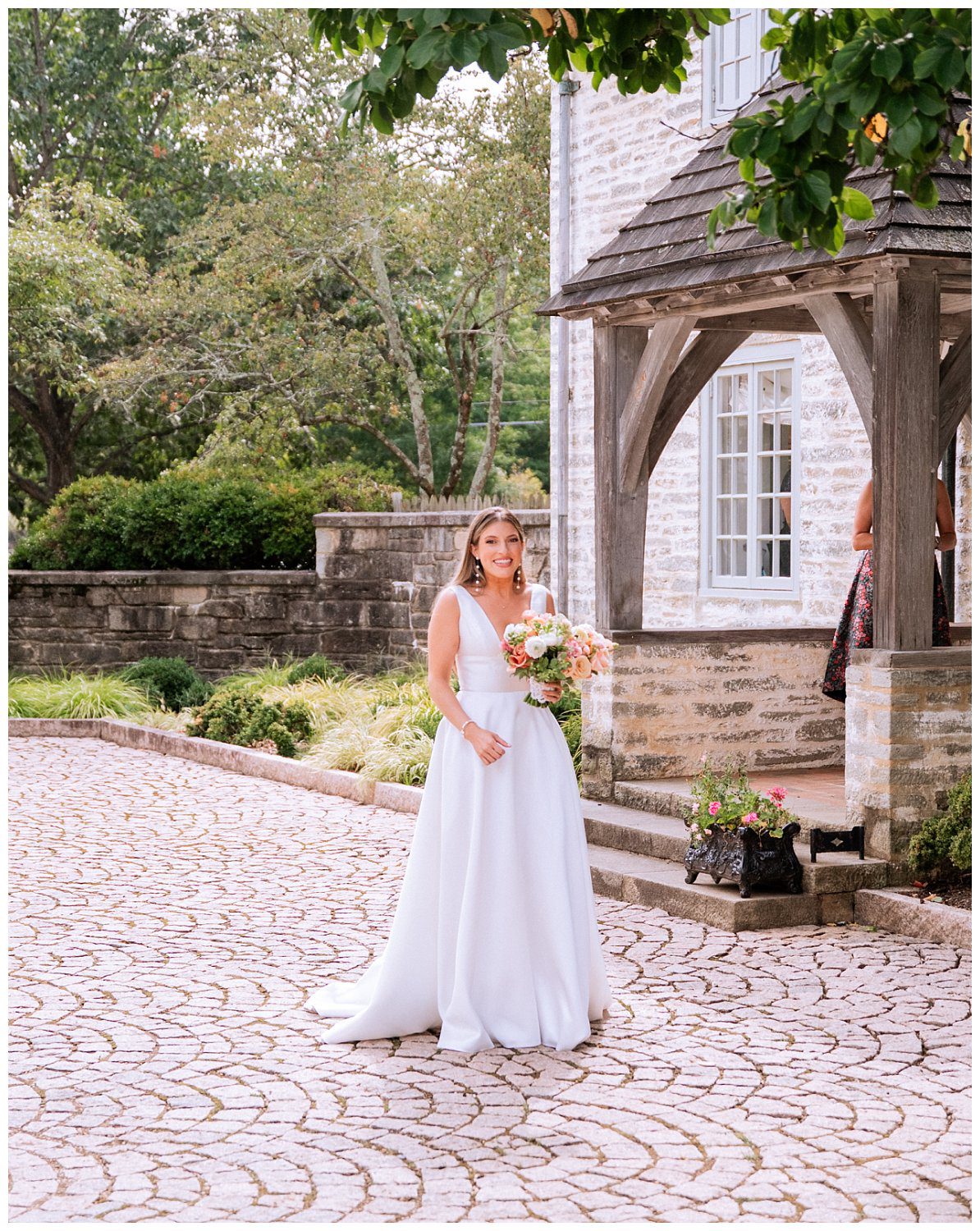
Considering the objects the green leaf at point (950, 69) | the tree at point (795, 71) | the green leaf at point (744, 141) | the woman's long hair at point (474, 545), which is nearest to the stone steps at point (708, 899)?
the woman's long hair at point (474, 545)

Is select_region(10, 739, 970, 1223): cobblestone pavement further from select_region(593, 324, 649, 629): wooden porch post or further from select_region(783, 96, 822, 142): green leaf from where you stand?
select_region(783, 96, 822, 142): green leaf

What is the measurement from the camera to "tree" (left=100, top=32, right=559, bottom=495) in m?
19.3

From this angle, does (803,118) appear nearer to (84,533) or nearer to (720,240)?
(720,240)

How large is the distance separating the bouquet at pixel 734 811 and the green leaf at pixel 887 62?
4.08m

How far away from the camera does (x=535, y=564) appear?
14.9 m

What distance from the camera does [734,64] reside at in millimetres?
12125

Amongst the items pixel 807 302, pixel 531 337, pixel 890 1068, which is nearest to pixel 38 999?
pixel 890 1068

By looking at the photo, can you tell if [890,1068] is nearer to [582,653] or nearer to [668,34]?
[582,653]

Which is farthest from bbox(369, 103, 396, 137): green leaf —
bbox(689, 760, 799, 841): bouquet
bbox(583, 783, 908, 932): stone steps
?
bbox(583, 783, 908, 932): stone steps

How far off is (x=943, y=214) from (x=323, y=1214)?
564cm

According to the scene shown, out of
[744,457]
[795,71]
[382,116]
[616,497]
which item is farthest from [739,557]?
[382,116]

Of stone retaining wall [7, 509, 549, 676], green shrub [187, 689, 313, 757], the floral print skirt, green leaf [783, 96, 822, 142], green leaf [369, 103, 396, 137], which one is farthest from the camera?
stone retaining wall [7, 509, 549, 676]

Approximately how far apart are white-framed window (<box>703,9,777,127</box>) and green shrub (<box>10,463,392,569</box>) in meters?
6.93

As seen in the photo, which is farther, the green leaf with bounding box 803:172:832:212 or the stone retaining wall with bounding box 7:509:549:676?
the stone retaining wall with bounding box 7:509:549:676
